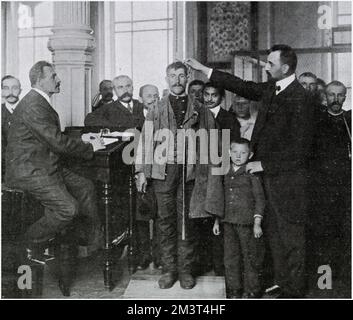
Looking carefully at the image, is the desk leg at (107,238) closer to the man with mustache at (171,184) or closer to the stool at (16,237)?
the man with mustache at (171,184)

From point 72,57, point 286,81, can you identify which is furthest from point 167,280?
point 72,57

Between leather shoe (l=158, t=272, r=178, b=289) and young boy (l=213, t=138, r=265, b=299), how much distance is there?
0.35 m

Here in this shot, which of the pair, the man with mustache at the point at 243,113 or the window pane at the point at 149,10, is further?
the window pane at the point at 149,10

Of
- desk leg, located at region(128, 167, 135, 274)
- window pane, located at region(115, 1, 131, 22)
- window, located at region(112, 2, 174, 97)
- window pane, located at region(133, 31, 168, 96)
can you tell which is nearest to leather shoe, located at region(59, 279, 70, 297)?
desk leg, located at region(128, 167, 135, 274)

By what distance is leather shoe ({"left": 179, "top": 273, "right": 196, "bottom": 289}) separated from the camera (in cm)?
296

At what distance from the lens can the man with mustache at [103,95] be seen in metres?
4.16

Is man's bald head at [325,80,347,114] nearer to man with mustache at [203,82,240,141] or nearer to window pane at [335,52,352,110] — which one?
man with mustache at [203,82,240,141]

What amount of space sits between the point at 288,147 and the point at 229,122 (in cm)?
52

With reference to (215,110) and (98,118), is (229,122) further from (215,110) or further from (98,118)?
(98,118)

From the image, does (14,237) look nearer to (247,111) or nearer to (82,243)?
(82,243)

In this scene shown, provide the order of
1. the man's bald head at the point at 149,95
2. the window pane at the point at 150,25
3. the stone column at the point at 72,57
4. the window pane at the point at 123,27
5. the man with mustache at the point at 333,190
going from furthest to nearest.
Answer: the window pane at the point at 150,25 < the window pane at the point at 123,27 < the man's bald head at the point at 149,95 < the stone column at the point at 72,57 < the man with mustache at the point at 333,190

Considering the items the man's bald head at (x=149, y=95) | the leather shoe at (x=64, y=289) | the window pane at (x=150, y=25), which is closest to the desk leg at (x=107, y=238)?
the leather shoe at (x=64, y=289)

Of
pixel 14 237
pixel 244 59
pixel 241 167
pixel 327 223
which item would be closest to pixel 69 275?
pixel 14 237

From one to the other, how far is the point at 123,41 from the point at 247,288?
3.16m
